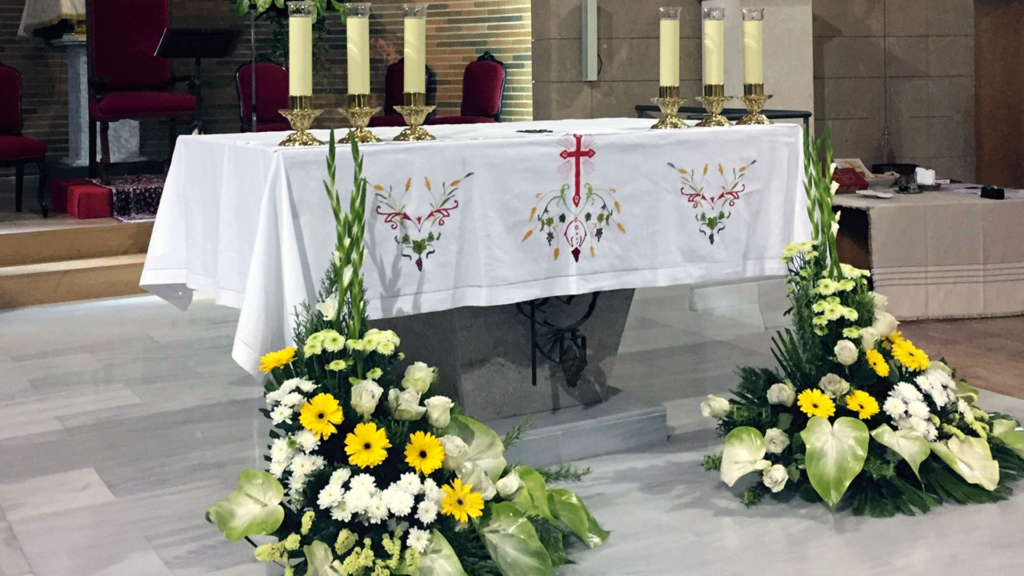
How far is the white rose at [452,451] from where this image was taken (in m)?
2.47

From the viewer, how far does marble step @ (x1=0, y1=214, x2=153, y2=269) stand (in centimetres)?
605

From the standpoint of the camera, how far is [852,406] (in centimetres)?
291

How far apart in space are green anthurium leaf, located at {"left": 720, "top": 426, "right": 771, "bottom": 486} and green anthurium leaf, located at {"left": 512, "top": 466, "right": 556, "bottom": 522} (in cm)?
53

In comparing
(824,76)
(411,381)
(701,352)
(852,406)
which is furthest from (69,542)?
(824,76)

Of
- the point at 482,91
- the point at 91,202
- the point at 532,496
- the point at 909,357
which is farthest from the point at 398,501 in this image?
the point at 482,91

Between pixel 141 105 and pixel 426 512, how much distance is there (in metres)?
5.12

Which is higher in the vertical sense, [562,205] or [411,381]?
[562,205]

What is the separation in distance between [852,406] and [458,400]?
1.10 m

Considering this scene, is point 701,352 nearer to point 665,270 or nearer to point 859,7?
point 665,270

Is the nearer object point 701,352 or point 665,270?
point 665,270

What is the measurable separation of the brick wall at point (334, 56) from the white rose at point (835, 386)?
5309mm

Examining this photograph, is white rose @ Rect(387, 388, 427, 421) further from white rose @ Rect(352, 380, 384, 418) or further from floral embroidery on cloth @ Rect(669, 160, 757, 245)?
floral embroidery on cloth @ Rect(669, 160, 757, 245)

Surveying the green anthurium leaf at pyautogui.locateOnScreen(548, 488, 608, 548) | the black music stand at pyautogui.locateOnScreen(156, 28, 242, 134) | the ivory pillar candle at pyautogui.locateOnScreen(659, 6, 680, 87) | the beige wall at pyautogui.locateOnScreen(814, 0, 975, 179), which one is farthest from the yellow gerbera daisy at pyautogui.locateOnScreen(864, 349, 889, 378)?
the beige wall at pyautogui.locateOnScreen(814, 0, 975, 179)

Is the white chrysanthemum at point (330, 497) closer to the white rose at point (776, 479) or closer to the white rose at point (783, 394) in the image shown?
the white rose at point (776, 479)
